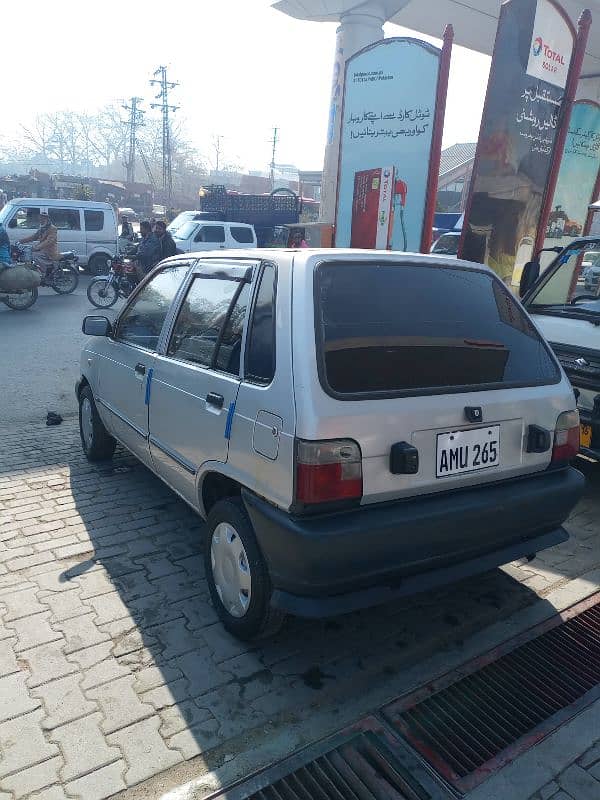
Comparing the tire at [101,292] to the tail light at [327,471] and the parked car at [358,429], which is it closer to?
the parked car at [358,429]

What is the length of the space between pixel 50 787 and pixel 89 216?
55.1 feet

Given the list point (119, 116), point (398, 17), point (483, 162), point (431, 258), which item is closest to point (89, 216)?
point (398, 17)

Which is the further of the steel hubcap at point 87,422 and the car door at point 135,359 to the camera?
the steel hubcap at point 87,422

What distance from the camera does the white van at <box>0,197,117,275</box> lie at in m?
15.5

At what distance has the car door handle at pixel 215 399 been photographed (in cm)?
280

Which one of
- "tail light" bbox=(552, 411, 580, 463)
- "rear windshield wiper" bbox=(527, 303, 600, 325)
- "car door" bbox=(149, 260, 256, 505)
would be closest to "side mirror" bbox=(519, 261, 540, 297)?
"rear windshield wiper" bbox=(527, 303, 600, 325)

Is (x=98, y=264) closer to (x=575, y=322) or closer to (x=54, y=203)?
(x=54, y=203)

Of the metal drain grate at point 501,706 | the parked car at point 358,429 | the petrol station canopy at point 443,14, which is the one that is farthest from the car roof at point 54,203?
the metal drain grate at point 501,706

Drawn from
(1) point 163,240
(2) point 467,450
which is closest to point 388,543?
(2) point 467,450

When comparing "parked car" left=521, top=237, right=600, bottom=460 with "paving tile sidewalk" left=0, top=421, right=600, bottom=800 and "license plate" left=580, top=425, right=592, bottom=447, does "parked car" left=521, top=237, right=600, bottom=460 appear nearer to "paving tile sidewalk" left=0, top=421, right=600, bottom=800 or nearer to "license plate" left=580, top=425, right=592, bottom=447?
"license plate" left=580, top=425, right=592, bottom=447

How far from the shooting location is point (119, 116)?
104 metres

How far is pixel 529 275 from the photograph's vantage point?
573 centimetres

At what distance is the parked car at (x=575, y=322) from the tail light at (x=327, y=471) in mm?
2570

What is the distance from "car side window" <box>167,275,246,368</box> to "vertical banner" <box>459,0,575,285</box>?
584cm
